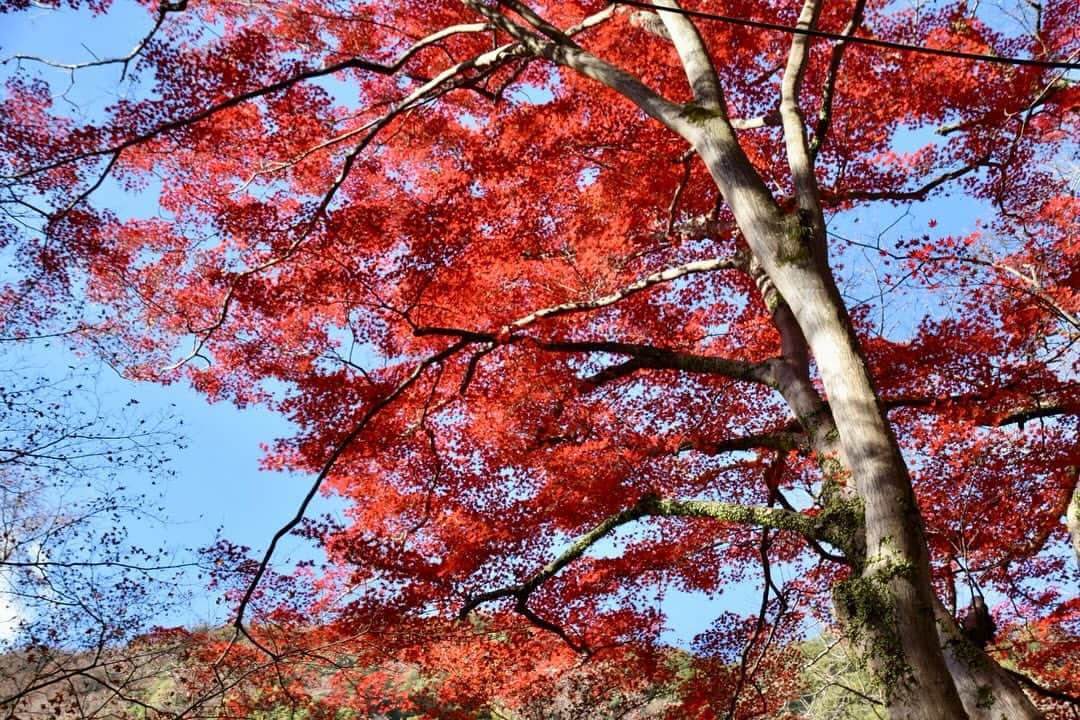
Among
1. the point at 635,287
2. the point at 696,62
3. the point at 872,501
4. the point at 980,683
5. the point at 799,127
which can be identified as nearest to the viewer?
the point at 872,501

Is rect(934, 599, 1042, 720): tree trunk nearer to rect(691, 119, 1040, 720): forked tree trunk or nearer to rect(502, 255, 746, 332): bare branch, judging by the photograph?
rect(691, 119, 1040, 720): forked tree trunk

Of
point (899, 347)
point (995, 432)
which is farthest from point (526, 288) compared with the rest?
point (995, 432)

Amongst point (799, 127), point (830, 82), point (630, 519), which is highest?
point (830, 82)

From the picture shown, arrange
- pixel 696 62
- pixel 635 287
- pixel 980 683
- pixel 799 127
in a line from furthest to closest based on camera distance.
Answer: pixel 635 287, pixel 696 62, pixel 799 127, pixel 980 683

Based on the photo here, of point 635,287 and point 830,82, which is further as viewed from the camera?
point 635,287

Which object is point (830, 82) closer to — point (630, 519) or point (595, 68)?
point (595, 68)

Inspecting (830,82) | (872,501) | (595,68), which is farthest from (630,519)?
(830,82)

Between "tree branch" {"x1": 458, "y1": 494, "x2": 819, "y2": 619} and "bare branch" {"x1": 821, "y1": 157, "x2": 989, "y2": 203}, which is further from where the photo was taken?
"bare branch" {"x1": 821, "y1": 157, "x2": 989, "y2": 203}

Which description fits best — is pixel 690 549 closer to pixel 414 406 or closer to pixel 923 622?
pixel 414 406

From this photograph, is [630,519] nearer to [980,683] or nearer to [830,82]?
[980,683]

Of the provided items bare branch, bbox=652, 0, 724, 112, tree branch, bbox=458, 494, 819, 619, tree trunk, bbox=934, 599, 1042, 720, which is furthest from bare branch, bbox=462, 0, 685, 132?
tree trunk, bbox=934, 599, 1042, 720

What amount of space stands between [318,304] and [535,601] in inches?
175

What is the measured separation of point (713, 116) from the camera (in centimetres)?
497

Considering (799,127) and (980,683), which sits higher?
(799,127)
